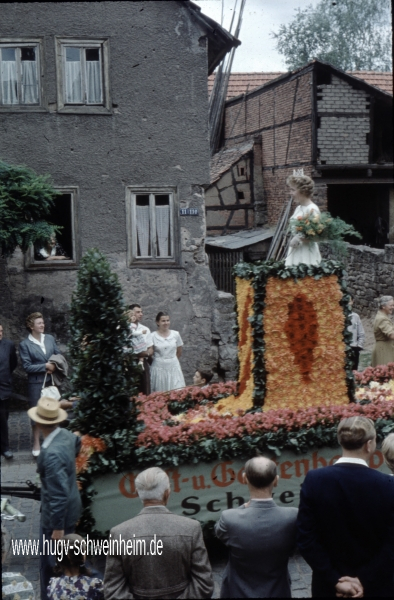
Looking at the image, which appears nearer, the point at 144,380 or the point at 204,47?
the point at 144,380

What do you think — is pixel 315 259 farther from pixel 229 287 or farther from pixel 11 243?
pixel 229 287

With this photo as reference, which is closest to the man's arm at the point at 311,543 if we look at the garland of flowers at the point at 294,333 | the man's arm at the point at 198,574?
the man's arm at the point at 198,574

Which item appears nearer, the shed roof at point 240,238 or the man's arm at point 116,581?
the man's arm at point 116,581

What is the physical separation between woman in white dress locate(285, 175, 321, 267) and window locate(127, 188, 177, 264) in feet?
19.8

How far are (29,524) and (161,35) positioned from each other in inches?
340

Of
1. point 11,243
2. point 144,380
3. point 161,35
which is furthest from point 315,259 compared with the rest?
point 161,35

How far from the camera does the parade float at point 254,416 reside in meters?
6.79

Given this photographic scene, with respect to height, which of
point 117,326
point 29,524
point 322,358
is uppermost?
point 117,326

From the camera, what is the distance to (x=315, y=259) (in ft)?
26.2

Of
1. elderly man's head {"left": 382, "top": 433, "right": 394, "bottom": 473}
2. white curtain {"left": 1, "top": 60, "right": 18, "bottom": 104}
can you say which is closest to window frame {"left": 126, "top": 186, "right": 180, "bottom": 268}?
white curtain {"left": 1, "top": 60, "right": 18, "bottom": 104}

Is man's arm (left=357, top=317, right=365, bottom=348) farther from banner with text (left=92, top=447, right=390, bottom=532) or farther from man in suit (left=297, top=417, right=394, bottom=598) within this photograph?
man in suit (left=297, top=417, right=394, bottom=598)

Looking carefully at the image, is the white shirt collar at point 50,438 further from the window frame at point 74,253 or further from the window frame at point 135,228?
the window frame at point 135,228

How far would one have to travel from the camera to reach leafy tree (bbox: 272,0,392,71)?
24031 mm

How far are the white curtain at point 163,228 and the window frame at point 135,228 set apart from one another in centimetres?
7
